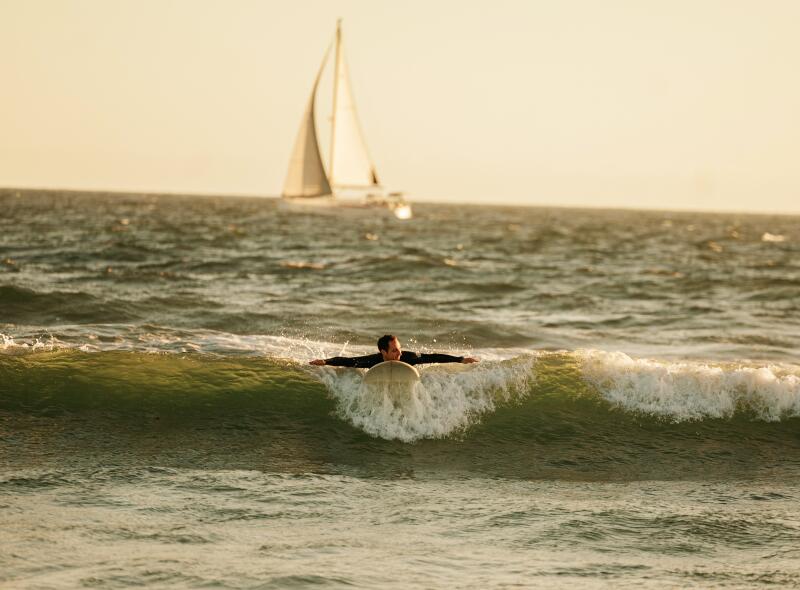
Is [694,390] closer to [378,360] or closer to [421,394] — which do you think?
[421,394]

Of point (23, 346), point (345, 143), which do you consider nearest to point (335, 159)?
point (345, 143)

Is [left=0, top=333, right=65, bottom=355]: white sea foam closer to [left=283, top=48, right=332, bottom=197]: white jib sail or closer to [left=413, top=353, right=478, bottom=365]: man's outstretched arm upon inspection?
[left=413, top=353, right=478, bottom=365]: man's outstretched arm

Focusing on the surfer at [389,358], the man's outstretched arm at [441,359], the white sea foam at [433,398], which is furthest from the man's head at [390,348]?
the white sea foam at [433,398]

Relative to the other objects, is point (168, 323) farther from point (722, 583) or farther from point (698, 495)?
point (722, 583)

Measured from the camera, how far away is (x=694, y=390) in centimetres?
1359

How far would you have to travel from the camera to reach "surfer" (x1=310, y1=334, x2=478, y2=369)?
38.7 ft

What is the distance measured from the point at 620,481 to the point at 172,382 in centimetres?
666

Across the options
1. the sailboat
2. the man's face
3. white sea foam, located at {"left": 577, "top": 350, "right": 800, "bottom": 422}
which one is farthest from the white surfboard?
the sailboat

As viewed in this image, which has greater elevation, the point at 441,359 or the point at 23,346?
the point at 441,359

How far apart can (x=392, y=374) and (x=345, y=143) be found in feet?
277

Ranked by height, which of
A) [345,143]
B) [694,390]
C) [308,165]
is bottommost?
[694,390]

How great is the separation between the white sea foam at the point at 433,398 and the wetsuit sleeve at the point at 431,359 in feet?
1.45

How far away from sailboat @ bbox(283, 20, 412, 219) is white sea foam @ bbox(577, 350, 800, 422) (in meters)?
78.8

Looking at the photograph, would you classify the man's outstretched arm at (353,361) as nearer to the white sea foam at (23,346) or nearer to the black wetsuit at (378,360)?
the black wetsuit at (378,360)
